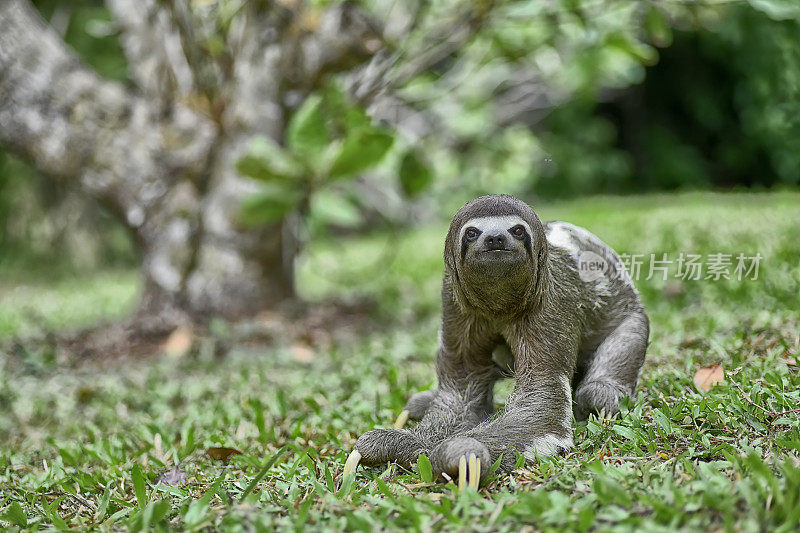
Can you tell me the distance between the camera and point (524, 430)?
2.05 m

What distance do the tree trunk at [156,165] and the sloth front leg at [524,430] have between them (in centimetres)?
306

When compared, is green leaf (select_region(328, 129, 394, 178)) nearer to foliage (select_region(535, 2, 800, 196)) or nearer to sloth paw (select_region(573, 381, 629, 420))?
sloth paw (select_region(573, 381, 629, 420))

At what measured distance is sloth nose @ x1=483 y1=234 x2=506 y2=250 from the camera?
6.34 feet

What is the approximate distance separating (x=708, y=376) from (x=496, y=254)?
110 cm

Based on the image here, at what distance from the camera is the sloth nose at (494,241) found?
1933mm

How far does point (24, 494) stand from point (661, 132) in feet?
33.4

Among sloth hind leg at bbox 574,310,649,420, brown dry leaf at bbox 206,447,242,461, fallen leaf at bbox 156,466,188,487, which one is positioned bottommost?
fallen leaf at bbox 156,466,188,487

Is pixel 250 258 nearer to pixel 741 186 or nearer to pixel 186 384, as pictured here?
pixel 186 384

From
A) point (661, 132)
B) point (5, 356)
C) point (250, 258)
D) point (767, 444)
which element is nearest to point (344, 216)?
point (250, 258)

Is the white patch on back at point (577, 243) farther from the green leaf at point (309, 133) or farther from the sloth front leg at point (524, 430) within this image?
the green leaf at point (309, 133)

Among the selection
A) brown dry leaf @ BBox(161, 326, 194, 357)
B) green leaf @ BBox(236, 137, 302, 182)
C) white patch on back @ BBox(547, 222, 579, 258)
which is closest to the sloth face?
white patch on back @ BBox(547, 222, 579, 258)

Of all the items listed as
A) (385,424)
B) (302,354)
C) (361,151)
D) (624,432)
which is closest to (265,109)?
(361,151)

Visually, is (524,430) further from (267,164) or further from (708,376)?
(267,164)

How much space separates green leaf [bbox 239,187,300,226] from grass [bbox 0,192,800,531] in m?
0.80
